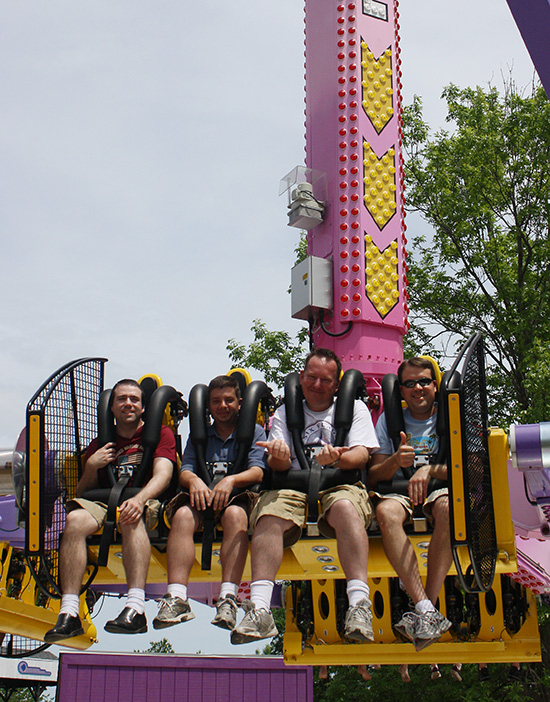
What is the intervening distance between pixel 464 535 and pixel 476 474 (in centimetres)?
36

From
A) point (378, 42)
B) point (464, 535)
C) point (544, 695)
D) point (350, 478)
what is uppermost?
point (378, 42)

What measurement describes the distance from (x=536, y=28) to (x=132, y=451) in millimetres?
2979

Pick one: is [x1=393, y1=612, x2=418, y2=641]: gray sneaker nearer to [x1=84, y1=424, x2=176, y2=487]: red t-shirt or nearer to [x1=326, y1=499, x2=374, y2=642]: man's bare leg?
[x1=326, y1=499, x2=374, y2=642]: man's bare leg

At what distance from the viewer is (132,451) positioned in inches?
187

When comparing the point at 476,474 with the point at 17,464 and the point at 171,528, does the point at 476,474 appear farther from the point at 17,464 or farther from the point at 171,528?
the point at 17,464

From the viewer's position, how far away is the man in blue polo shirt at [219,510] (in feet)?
13.2

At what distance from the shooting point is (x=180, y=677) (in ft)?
39.1

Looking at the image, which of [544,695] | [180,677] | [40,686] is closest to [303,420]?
[180,677]

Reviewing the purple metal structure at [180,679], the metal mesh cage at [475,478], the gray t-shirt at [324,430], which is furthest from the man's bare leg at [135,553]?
the purple metal structure at [180,679]

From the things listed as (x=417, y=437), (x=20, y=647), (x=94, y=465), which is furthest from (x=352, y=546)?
(x=20, y=647)

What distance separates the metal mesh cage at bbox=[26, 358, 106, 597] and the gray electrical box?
11.1 ft

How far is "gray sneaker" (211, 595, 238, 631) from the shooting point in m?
3.91

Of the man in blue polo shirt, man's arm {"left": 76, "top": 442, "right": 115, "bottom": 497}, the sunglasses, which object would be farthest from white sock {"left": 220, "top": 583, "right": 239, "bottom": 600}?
the sunglasses

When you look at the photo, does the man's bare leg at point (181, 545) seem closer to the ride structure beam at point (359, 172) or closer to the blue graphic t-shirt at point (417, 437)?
the blue graphic t-shirt at point (417, 437)
